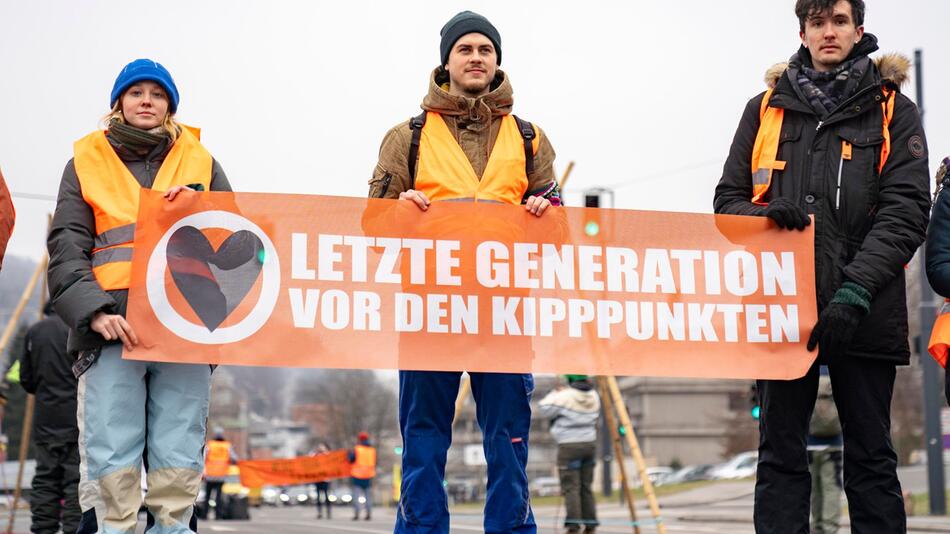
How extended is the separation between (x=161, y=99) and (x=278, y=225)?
712 mm

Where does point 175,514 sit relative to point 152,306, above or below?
below

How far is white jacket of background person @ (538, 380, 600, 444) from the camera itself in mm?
14023

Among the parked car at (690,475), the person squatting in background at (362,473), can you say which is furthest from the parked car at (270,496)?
the person squatting in background at (362,473)

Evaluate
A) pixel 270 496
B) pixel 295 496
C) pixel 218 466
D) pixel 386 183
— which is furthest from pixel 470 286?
pixel 295 496

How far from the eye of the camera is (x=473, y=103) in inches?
213

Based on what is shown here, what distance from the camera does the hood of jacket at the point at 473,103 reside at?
5.41 metres

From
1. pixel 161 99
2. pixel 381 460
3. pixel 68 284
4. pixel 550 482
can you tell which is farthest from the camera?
pixel 381 460

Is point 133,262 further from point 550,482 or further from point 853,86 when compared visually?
point 550,482

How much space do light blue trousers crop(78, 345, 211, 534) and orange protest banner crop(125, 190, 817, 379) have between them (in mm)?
275

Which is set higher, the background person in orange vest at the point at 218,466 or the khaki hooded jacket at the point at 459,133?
→ the khaki hooded jacket at the point at 459,133

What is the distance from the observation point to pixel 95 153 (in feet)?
17.3

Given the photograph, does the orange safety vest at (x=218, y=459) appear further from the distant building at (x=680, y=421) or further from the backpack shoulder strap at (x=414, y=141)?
the distant building at (x=680, y=421)

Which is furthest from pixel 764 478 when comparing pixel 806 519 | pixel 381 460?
pixel 381 460

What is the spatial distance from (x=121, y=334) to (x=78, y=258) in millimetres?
351
